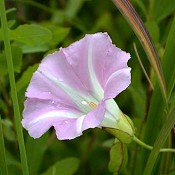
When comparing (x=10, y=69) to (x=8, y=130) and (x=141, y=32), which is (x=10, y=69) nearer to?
(x=141, y=32)

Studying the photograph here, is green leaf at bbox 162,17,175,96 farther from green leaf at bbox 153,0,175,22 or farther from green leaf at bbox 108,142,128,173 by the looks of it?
green leaf at bbox 153,0,175,22

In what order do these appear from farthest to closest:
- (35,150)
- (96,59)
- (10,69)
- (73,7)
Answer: (73,7), (35,150), (96,59), (10,69)

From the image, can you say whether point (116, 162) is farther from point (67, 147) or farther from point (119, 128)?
point (67, 147)

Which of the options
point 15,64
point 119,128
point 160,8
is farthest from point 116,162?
point 160,8

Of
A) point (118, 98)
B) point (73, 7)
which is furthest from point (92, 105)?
point (73, 7)

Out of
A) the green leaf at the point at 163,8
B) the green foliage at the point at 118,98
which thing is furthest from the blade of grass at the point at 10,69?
the green leaf at the point at 163,8

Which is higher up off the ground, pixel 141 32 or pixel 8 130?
pixel 141 32

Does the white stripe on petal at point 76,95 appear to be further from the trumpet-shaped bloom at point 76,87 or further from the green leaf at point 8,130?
the green leaf at point 8,130

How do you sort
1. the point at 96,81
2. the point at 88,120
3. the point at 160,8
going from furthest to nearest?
1. the point at 160,8
2. the point at 96,81
3. the point at 88,120
